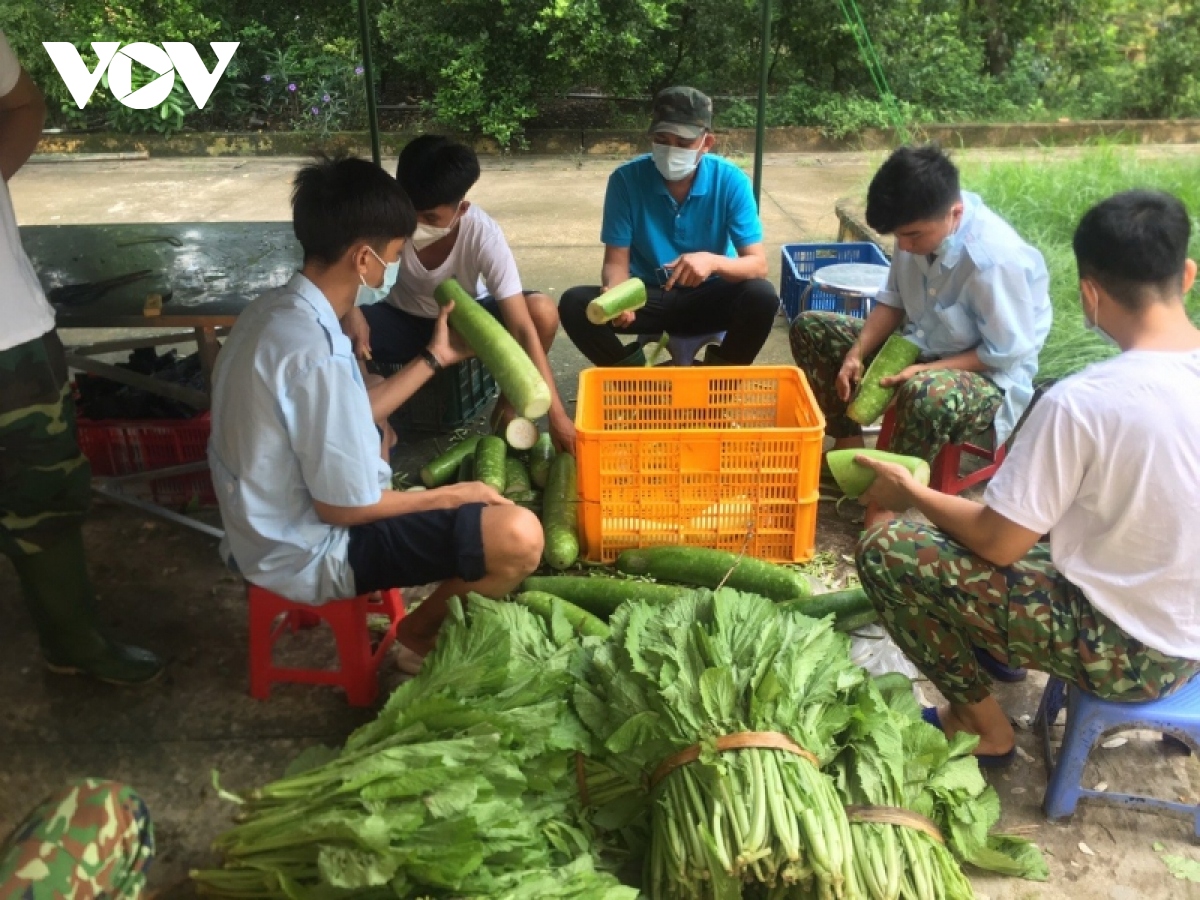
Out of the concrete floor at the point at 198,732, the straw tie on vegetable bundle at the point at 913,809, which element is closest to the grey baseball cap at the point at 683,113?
the concrete floor at the point at 198,732

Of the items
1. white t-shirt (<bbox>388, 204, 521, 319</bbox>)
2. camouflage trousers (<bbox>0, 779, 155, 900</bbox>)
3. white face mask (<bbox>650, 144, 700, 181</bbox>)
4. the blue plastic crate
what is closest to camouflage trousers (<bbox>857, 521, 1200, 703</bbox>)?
camouflage trousers (<bbox>0, 779, 155, 900</bbox>)

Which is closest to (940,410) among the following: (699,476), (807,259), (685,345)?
(699,476)

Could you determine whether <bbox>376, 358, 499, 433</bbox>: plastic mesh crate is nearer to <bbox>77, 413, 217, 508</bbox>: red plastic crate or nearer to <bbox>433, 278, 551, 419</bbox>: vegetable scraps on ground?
<bbox>433, 278, 551, 419</bbox>: vegetable scraps on ground

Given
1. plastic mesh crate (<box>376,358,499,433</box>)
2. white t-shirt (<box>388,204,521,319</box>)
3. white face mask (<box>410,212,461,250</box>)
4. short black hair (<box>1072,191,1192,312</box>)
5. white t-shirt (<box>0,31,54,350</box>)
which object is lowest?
plastic mesh crate (<box>376,358,499,433</box>)

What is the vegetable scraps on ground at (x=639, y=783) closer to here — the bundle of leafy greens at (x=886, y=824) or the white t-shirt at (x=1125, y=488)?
the bundle of leafy greens at (x=886, y=824)

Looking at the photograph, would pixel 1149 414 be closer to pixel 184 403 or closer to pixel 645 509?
pixel 645 509

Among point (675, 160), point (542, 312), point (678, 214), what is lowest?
point (542, 312)

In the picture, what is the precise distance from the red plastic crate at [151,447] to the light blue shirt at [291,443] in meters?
1.40

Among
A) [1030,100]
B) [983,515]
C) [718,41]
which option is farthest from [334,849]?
[1030,100]

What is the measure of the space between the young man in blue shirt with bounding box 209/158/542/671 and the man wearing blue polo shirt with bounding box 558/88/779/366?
197 cm

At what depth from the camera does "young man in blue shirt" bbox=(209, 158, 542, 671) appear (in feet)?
8.41

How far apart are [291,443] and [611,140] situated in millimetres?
10696

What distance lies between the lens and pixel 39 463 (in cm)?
284

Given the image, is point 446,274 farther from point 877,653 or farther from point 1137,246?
point 1137,246
